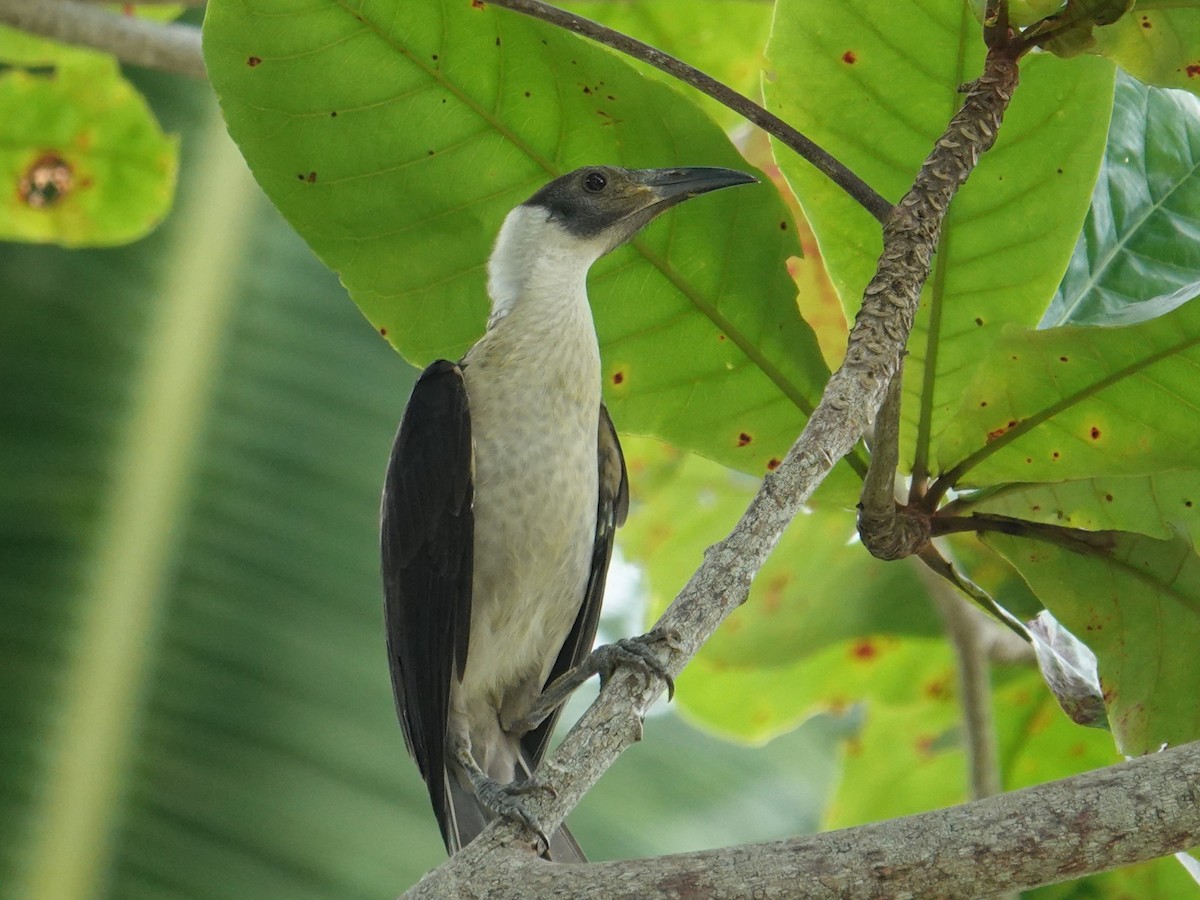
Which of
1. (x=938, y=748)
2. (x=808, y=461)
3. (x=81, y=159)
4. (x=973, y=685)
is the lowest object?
(x=808, y=461)

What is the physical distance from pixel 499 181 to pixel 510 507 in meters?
0.63

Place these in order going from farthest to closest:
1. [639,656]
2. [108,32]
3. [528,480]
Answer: [108,32]
[528,480]
[639,656]

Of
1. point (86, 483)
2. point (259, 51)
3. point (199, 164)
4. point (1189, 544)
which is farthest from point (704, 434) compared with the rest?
point (199, 164)

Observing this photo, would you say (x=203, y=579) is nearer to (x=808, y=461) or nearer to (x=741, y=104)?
(x=741, y=104)

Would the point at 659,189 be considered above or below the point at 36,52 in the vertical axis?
below

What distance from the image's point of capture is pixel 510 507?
8.33ft

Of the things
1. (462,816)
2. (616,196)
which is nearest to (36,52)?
(616,196)

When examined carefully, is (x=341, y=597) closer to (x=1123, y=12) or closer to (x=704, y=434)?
(x=704, y=434)

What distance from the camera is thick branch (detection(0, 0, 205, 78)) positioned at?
2.95m

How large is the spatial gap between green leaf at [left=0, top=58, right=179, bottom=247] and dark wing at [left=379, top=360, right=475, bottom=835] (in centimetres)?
122

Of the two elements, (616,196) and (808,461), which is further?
(616,196)

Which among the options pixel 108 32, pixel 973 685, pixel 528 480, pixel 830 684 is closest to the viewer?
pixel 528 480

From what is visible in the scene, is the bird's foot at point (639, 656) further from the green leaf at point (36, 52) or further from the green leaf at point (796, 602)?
the green leaf at point (36, 52)

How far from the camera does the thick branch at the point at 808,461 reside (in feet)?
4.39
